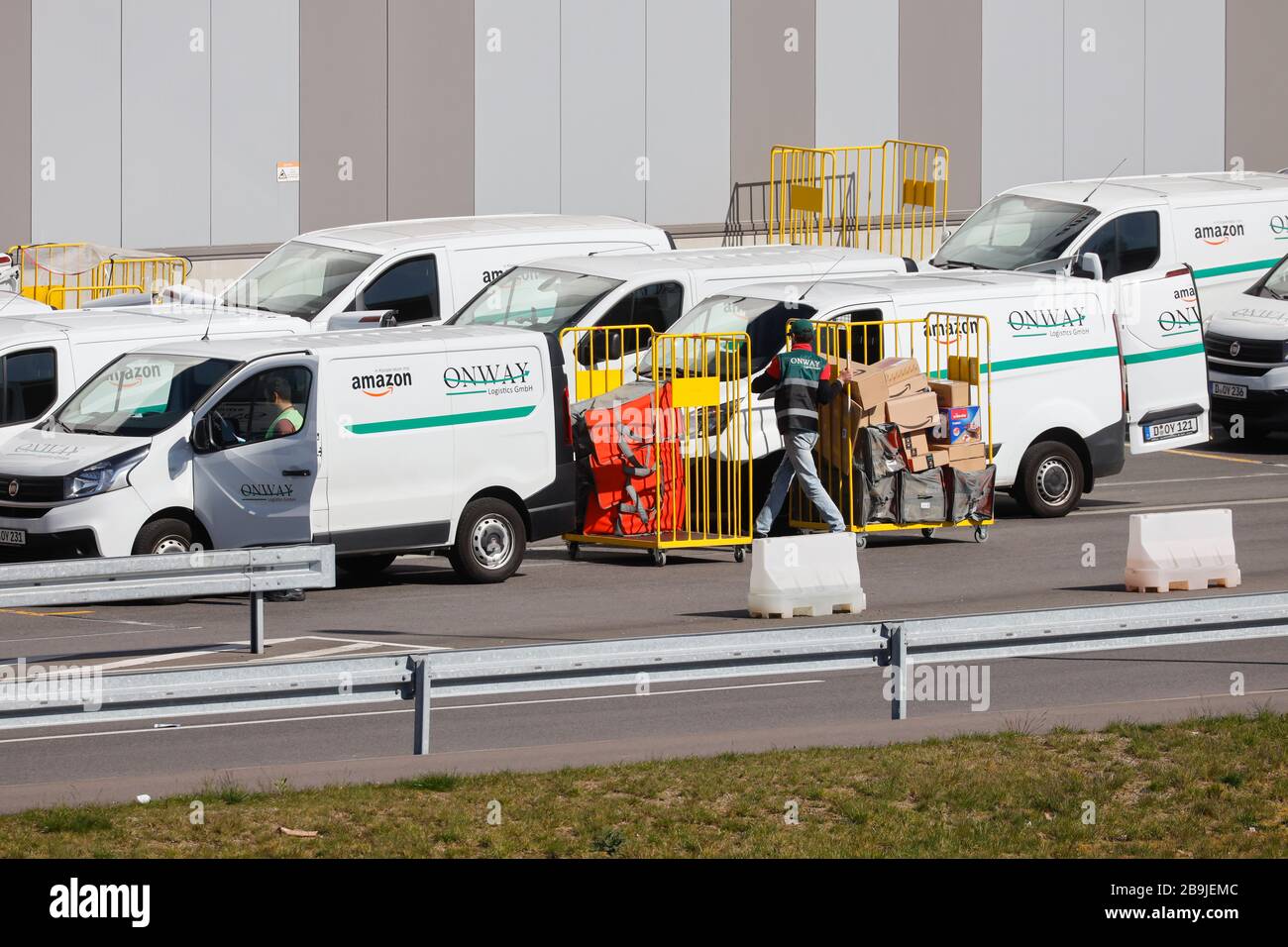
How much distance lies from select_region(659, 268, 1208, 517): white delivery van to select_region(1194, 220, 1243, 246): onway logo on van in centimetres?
443

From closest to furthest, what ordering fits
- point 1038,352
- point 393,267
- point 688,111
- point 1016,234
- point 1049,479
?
point 1038,352
point 1049,479
point 393,267
point 1016,234
point 688,111

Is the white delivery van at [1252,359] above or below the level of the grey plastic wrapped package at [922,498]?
above

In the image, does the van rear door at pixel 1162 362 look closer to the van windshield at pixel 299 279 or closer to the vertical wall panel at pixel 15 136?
the van windshield at pixel 299 279

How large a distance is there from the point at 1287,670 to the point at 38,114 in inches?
746

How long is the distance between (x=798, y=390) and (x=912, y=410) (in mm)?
1135

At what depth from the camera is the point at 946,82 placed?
32.9 meters

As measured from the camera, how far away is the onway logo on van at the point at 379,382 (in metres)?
16.9

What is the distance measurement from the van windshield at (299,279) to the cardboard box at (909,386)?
6345 mm

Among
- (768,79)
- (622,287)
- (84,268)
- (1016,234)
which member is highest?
(768,79)

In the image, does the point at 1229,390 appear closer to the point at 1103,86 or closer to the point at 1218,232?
the point at 1218,232

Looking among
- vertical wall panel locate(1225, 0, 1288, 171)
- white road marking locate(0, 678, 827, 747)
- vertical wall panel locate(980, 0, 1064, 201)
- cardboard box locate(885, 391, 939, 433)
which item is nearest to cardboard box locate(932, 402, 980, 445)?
cardboard box locate(885, 391, 939, 433)

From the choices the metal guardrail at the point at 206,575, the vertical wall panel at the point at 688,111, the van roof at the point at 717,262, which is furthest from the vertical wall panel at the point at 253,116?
the metal guardrail at the point at 206,575

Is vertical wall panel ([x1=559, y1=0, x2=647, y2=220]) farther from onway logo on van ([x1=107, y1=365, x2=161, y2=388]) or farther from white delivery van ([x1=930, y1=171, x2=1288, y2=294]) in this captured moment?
onway logo on van ([x1=107, y1=365, x2=161, y2=388])

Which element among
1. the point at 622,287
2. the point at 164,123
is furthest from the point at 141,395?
the point at 164,123
